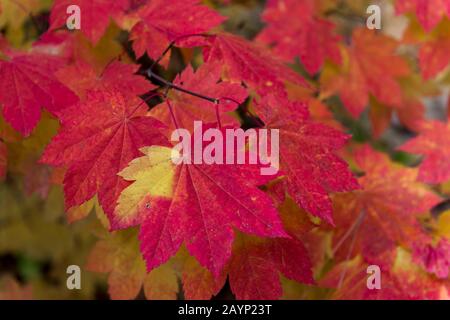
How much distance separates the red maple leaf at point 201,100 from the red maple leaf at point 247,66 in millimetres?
44

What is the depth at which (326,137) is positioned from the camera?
101cm

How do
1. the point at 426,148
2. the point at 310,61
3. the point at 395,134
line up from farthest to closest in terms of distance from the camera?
the point at 395,134
the point at 310,61
the point at 426,148

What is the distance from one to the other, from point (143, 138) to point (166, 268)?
1.45 feet

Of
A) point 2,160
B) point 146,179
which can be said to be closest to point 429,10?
point 146,179

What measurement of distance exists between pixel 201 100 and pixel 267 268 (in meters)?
0.34

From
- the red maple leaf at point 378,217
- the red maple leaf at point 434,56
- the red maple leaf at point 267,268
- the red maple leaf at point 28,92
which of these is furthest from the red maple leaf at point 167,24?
the red maple leaf at point 434,56

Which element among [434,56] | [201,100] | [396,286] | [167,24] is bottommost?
[396,286]

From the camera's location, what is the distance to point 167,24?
1.13 metres

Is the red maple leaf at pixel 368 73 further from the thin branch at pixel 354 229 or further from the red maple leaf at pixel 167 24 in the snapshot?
the red maple leaf at pixel 167 24

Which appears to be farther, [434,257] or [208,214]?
[434,257]

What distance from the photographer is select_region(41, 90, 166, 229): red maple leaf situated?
92 cm

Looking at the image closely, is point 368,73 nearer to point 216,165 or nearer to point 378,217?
point 378,217
